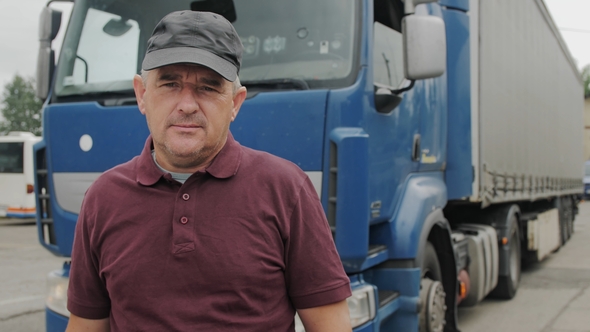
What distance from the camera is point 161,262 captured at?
171cm

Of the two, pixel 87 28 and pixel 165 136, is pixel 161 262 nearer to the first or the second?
pixel 165 136

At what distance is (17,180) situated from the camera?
60.5 feet

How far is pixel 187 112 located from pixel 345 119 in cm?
187

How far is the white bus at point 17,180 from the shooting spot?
18.3 m

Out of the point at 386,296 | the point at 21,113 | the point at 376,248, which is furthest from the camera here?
the point at 21,113

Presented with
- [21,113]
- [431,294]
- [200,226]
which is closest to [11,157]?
[431,294]

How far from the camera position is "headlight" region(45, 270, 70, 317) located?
154 inches

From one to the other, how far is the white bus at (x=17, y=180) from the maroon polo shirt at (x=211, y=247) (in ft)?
58.0

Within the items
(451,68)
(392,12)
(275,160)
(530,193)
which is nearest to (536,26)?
(530,193)

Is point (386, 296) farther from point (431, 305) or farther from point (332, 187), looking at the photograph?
point (332, 187)

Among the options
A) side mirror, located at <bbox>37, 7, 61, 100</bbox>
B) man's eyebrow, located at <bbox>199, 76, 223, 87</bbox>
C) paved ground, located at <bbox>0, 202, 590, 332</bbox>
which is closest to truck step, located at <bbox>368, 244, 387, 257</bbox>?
man's eyebrow, located at <bbox>199, 76, 223, 87</bbox>

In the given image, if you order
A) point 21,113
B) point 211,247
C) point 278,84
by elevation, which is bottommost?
point 211,247

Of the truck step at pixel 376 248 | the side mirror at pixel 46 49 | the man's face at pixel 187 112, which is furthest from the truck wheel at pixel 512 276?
the man's face at pixel 187 112

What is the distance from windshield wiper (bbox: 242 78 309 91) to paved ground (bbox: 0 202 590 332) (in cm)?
360
